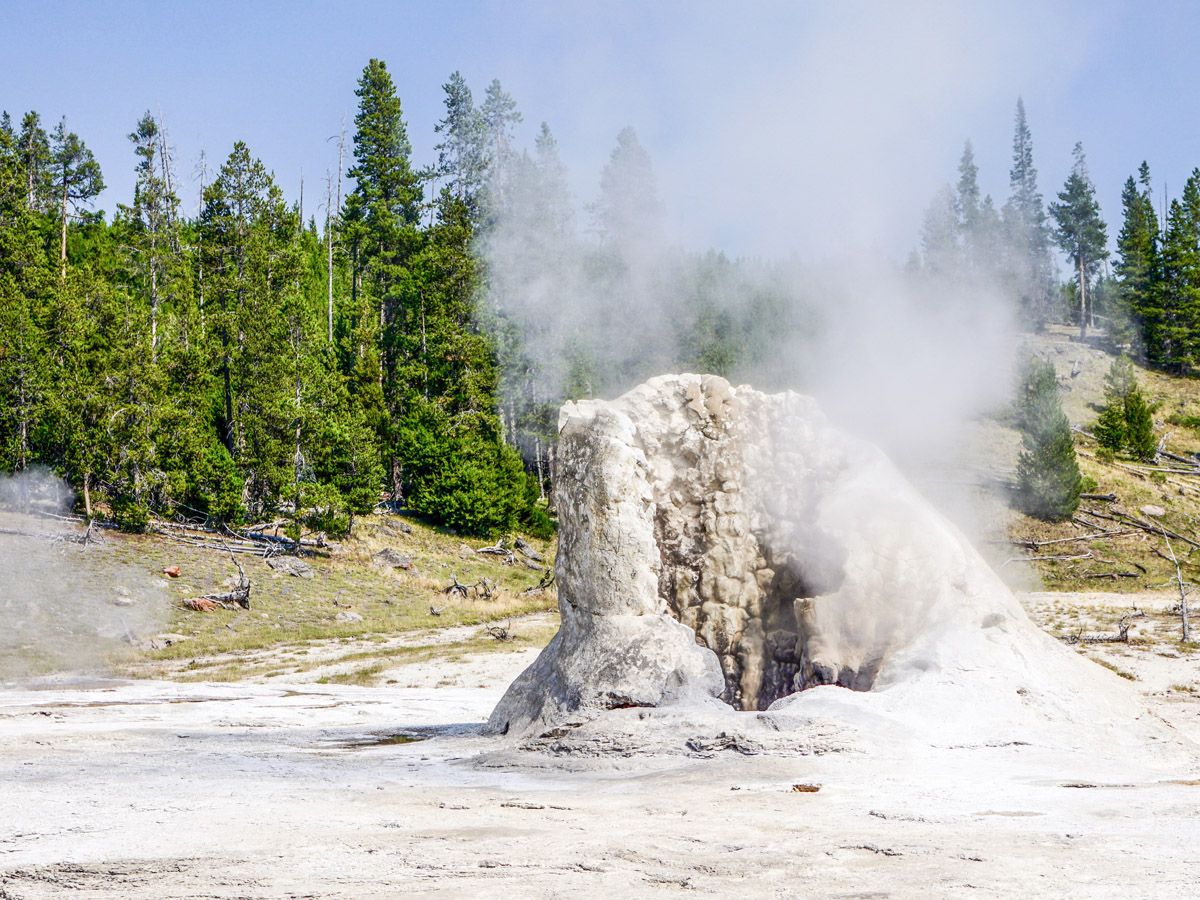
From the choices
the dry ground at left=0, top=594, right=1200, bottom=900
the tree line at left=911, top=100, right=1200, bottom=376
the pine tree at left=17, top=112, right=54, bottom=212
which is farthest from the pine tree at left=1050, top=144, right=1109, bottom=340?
the dry ground at left=0, top=594, right=1200, bottom=900

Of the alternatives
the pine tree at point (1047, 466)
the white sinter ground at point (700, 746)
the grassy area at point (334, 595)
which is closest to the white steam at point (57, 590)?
the grassy area at point (334, 595)

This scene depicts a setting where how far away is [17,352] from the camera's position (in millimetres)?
29219

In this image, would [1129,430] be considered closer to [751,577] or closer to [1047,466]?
[1047,466]

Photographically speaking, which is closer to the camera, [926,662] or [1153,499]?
[926,662]

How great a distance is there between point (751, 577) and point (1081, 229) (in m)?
77.2

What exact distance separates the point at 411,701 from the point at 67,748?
4.95 m

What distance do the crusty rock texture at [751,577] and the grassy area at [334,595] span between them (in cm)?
1156

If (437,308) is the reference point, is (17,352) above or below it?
below

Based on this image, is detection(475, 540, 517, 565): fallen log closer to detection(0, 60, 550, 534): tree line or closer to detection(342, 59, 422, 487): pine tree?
detection(0, 60, 550, 534): tree line

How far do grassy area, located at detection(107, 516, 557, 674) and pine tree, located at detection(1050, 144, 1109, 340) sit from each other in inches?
2203

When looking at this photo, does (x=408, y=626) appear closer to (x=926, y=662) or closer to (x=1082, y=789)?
(x=926, y=662)

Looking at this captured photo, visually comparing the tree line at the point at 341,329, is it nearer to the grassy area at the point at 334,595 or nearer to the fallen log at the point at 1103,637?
the grassy area at the point at 334,595

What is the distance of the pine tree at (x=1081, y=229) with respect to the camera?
257ft

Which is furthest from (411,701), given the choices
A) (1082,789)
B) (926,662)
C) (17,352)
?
(17,352)
